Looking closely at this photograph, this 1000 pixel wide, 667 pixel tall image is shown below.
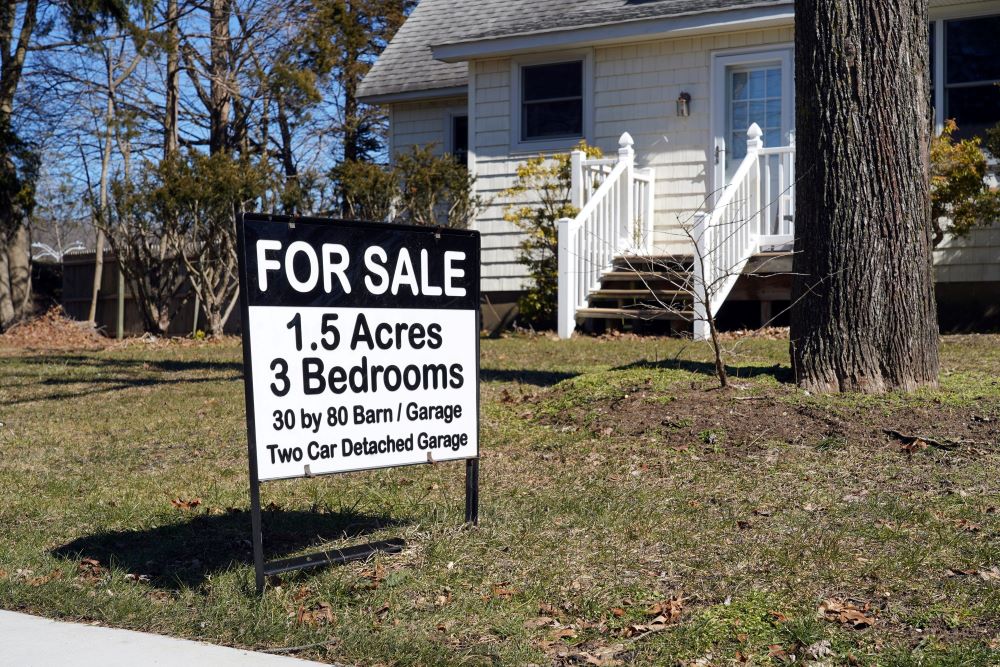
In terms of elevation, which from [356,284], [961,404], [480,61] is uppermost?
[480,61]

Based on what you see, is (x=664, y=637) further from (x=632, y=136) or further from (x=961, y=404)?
(x=632, y=136)

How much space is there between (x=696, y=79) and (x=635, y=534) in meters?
11.2

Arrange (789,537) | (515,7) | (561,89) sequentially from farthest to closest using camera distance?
(515,7) → (561,89) → (789,537)

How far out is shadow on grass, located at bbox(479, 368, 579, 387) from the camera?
975cm

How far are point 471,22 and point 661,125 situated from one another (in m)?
4.22

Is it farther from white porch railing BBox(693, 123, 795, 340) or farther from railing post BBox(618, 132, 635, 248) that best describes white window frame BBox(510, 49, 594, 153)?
white porch railing BBox(693, 123, 795, 340)

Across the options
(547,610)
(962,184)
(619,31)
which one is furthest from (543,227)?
(547,610)

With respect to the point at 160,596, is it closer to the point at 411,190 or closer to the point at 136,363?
the point at 136,363

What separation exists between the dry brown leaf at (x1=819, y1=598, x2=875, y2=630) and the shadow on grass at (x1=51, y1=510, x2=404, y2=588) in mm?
2237

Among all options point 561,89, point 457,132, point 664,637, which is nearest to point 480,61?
point 561,89

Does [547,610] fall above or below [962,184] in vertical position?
below

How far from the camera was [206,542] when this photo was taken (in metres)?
5.50

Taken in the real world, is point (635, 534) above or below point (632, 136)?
below

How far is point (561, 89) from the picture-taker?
16.5m
